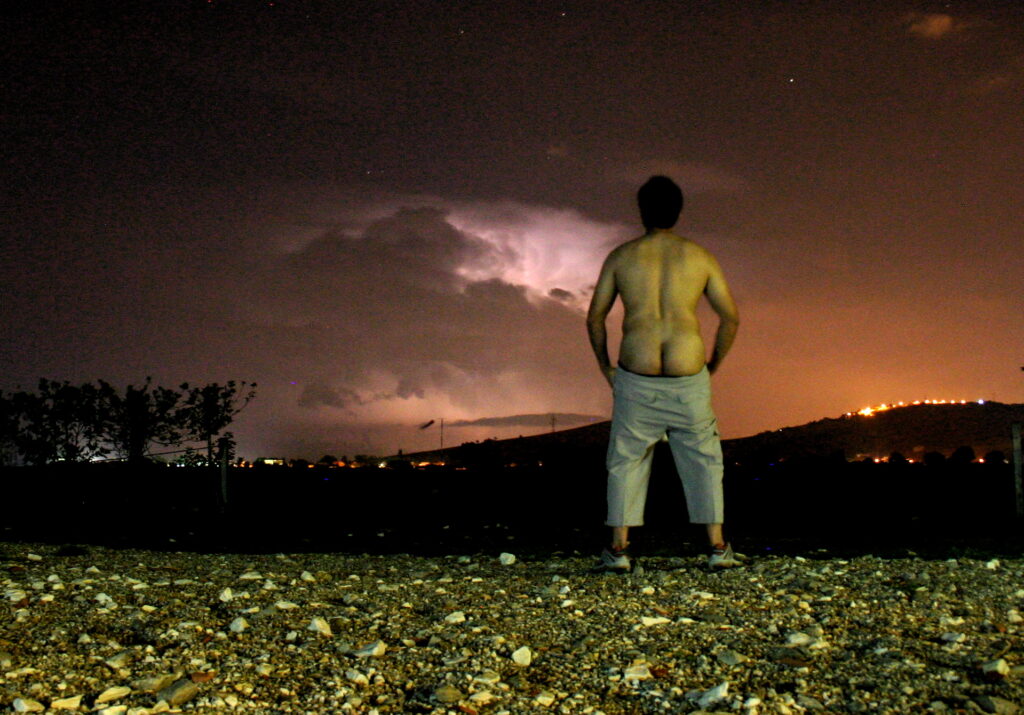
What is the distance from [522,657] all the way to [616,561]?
271cm

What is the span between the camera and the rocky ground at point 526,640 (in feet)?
12.8

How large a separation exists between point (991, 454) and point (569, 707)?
21.5 meters

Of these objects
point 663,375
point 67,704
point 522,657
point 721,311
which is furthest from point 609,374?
point 67,704

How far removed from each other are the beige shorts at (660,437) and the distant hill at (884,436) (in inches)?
1062

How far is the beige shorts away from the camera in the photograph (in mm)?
7020

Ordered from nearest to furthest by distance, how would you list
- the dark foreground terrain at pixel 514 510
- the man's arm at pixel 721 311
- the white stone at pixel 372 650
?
the white stone at pixel 372 650
the man's arm at pixel 721 311
the dark foreground terrain at pixel 514 510

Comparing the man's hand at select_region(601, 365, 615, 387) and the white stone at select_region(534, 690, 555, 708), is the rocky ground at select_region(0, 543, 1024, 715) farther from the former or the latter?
the man's hand at select_region(601, 365, 615, 387)

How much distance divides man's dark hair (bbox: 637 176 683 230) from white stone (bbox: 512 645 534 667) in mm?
4008

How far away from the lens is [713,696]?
3820mm

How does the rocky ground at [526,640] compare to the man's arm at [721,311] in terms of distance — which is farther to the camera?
the man's arm at [721,311]

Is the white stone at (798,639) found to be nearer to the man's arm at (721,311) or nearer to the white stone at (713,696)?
the white stone at (713,696)

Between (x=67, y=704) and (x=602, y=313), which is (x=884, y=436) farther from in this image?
(x=67, y=704)

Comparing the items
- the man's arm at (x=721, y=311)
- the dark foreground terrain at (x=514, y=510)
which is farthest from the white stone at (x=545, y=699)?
the dark foreground terrain at (x=514, y=510)

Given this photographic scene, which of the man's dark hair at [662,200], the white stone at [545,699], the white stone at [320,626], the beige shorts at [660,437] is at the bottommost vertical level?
the white stone at [545,699]
